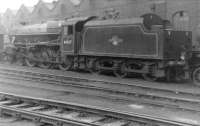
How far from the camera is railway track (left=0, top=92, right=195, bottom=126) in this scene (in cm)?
585

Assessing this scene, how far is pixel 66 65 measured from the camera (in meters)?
16.6

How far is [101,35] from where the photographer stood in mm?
13883

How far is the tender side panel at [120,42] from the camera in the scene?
1214 centimetres

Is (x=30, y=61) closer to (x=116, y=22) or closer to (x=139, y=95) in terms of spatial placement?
(x=116, y=22)

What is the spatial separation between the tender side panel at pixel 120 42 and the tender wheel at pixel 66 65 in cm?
150

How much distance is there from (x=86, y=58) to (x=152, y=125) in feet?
31.1

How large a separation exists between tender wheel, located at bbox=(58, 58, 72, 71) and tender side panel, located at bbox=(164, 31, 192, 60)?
5.98 m

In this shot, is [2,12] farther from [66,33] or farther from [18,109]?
[18,109]

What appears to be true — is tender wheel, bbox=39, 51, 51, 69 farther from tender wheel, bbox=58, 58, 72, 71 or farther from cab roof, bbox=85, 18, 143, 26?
cab roof, bbox=85, 18, 143, 26

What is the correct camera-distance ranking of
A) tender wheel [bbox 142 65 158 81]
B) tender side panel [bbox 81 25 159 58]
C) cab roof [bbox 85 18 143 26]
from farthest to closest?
cab roof [bbox 85 18 143 26], tender wheel [bbox 142 65 158 81], tender side panel [bbox 81 25 159 58]

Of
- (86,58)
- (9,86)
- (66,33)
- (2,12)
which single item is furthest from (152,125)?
(2,12)

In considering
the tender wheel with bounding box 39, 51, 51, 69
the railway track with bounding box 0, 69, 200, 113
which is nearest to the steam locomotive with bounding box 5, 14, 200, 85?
the tender wheel with bounding box 39, 51, 51, 69

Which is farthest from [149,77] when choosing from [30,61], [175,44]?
[30,61]

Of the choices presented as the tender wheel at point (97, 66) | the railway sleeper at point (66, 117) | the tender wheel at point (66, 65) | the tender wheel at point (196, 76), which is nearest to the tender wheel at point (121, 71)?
the tender wheel at point (97, 66)
